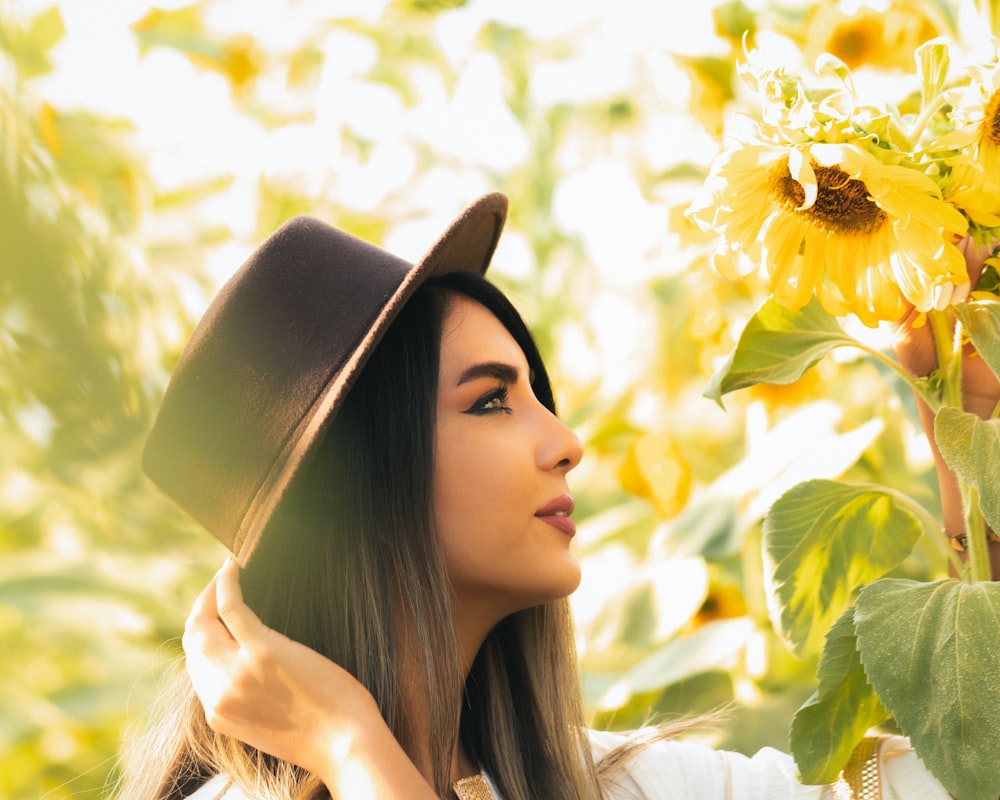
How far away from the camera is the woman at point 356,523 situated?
2.84 ft

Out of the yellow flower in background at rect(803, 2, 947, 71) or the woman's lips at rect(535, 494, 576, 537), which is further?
the yellow flower in background at rect(803, 2, 947, 71)

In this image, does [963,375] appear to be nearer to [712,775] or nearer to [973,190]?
[973,190]

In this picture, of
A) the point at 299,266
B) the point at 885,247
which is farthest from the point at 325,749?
the point at 885,247

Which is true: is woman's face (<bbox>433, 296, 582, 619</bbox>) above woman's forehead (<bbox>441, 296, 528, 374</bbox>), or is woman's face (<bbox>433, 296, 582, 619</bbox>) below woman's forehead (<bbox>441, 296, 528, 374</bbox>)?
below

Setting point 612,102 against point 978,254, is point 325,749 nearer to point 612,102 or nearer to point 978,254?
point 978,254

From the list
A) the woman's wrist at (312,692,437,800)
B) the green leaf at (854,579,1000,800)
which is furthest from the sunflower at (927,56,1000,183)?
the woman's wrist at (312,692,437,800)

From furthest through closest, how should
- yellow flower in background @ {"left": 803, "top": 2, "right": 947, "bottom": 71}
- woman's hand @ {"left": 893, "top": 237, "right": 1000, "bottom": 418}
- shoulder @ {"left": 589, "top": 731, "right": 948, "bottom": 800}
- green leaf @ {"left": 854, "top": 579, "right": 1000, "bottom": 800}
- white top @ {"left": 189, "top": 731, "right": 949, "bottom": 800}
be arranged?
yellow flower in background @ {"left": 803, "top": 2, "right": 947, "bottom": 71}, shoulder @ {"left": 589, "top": 731, "right": 948, "bottom": 800}, white top @ {"left": 189, "top": 731, "right": 949, "bottom": 800}, woman's hand @ {"left": 893, "top": 237, "right": 1000, "bottom": 418}, green leaf @ {"left": 854, "top": 579, "right": 1000, "bottom": 800}

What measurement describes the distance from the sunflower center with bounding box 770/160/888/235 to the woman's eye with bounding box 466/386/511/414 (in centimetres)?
37

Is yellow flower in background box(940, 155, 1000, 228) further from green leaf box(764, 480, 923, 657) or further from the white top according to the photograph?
the white top

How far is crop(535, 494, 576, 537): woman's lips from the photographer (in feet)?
3.10

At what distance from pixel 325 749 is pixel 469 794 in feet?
0.71

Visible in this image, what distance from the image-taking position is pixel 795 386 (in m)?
1.28

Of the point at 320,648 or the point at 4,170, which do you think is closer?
the point at 4,170

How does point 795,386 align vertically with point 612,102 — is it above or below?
below
